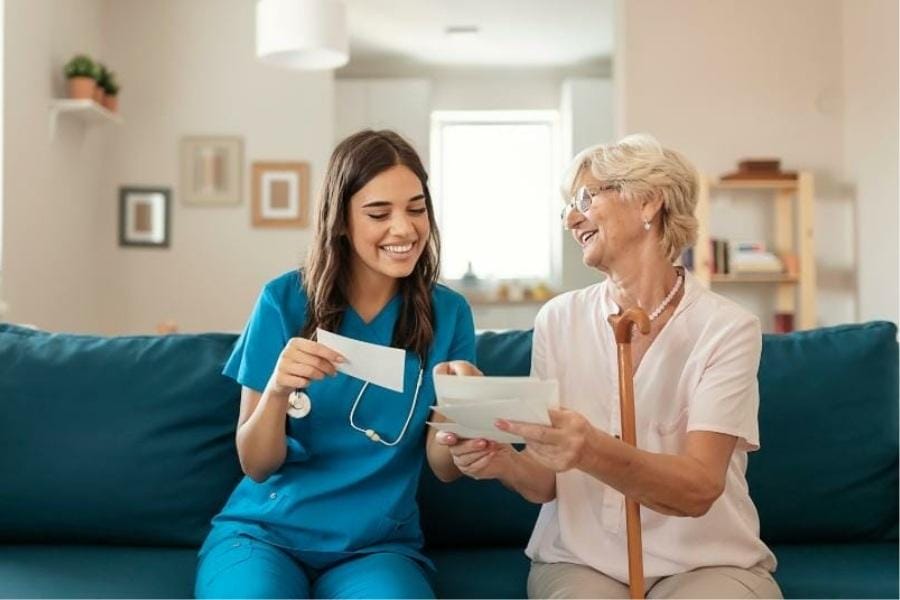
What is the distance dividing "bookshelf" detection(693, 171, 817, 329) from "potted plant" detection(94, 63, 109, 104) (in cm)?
310

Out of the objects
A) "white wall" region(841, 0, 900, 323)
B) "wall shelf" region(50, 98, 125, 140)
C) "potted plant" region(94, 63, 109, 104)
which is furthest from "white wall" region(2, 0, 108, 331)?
"white wall" region(841, 0, 900, 323)

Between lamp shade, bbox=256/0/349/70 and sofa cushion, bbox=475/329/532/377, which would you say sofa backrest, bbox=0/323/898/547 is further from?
lamp shade, bbox=256/0/349/70

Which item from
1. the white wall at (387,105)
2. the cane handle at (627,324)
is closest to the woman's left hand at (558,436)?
the cane handle at (627,324)

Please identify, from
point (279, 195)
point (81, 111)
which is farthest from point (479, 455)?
point (279, 195)

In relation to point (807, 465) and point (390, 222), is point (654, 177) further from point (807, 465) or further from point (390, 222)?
point (807, 465)

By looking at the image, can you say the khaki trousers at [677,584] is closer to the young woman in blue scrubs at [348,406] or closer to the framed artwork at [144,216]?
the young woman in blue scrubs at [348,406]

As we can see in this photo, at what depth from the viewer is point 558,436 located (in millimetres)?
1328

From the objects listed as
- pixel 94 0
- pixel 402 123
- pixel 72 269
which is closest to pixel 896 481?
pixel 72 269

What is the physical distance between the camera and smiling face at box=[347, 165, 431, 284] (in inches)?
69.2

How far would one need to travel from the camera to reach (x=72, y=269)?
18.2 ft

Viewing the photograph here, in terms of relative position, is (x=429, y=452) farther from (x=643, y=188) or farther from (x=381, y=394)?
(x=643, y=188)

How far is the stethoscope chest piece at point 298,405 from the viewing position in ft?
5.60

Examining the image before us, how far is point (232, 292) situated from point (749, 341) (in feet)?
15.9

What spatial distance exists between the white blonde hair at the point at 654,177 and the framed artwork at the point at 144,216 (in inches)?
186
